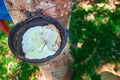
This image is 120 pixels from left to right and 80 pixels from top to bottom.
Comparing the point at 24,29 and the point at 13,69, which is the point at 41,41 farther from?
the point at 13,69

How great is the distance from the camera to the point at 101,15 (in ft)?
11.1

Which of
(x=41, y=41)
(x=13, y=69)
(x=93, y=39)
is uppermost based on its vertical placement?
(x=41, y=41)

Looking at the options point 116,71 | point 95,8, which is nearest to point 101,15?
point 95,8

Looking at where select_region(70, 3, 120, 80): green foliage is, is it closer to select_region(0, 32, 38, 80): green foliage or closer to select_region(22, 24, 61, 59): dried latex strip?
select_region(0, 32, 38, 80): green foliage

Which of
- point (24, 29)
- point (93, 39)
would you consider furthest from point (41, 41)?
point (93, 39)

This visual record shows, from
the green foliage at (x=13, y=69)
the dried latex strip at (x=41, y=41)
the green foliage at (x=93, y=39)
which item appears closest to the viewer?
the dried latex strip at (x=41, y=41)

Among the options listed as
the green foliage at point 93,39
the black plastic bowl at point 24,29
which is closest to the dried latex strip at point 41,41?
the black plastic bowl at point 24,29

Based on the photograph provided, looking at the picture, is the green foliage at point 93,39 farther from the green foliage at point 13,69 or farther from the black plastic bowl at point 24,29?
the black plastic bowl at point 24,29

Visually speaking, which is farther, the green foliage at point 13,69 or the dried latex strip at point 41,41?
the green foliage at point 13,69

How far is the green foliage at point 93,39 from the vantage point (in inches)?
120

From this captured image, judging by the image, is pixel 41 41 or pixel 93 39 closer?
pixel 41 41

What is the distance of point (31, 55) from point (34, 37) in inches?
5.3

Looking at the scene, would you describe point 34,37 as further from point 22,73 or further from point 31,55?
point 22,73

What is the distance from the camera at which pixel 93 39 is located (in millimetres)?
3211
